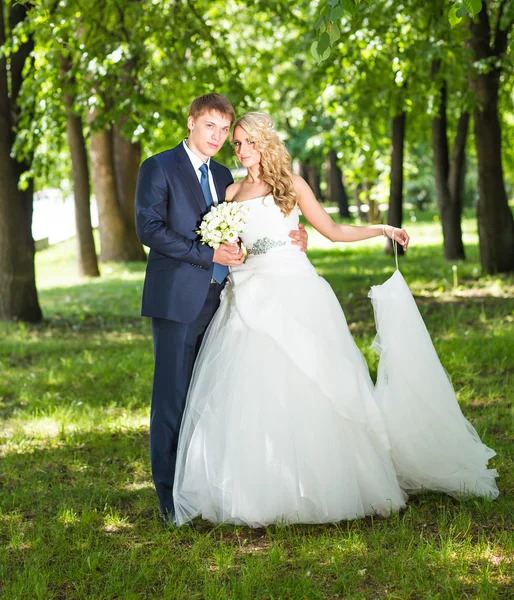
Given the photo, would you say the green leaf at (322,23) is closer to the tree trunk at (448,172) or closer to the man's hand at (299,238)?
the man's hand at (299,238)

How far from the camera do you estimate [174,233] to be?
4.57 m

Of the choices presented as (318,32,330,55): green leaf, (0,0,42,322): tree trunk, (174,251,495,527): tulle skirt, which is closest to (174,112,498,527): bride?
(174,251,495,527): tulle skirt

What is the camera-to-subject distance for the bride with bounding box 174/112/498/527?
14.7ft

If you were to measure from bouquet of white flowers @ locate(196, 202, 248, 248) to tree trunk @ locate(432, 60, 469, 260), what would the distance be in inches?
452

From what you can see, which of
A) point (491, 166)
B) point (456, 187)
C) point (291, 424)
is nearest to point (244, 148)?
point (291, 424)

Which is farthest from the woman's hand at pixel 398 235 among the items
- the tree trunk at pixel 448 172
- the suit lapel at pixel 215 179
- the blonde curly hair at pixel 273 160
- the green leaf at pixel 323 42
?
the tree trunk at pixel 448 172

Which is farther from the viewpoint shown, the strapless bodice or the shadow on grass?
the strapless bodice

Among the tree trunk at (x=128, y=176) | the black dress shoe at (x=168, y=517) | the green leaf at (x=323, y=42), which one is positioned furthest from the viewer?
the tree trunk at (x=128, y=176)

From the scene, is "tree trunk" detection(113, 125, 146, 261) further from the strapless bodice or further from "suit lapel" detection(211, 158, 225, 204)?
the strapless bodice

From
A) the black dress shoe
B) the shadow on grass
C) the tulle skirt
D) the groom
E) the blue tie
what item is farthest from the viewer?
the blue tie

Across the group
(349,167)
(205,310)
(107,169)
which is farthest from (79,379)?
(349,167)

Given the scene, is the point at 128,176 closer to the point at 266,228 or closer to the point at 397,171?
the point at 397,171

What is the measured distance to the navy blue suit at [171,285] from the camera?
15.1 ft

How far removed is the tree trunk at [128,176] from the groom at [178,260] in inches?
557
